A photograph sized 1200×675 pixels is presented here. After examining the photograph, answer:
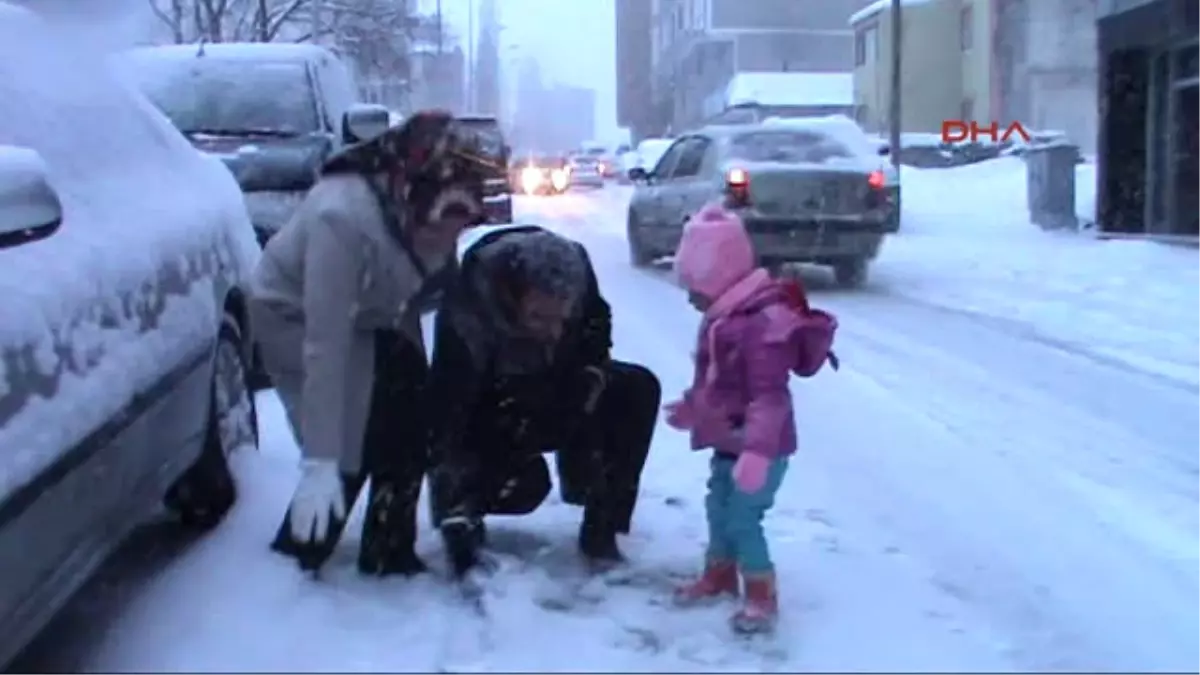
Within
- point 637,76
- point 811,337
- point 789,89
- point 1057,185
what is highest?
point 637,76

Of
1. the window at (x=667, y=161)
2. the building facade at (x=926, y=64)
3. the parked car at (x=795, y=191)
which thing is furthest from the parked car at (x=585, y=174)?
the parked car at (x=795, y=191)

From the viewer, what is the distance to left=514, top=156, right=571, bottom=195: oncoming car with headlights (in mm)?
34300

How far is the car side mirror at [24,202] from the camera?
3.40 m

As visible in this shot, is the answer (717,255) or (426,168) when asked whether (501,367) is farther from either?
(717,255)

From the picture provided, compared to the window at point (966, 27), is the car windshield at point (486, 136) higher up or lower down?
lower down

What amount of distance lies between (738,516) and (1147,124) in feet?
62.6

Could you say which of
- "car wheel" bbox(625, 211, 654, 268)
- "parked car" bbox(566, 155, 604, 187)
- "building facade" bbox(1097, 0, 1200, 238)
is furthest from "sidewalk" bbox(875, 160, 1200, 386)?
"parked car" bbox(566, 155, 604, 187)

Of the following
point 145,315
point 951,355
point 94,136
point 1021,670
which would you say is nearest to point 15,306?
point 145,315

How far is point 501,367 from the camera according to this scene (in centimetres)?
466

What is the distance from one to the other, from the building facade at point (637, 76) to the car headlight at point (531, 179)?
2616 centimetres

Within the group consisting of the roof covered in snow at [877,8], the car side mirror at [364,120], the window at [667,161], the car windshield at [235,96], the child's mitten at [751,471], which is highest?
the roof covered in snow at [877,8]

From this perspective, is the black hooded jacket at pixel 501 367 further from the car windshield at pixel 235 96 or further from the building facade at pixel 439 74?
the building facade at pixel 439 74

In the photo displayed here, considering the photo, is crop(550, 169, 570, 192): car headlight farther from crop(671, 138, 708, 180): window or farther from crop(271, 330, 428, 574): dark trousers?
crop(271, 330, 428, 574): dark trousers

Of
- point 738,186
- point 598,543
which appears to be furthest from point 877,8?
point 598,543
